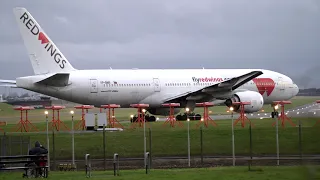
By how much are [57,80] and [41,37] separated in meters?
3.68

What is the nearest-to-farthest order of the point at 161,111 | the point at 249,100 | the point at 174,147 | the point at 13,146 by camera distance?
the point at 13,146 < the point at 174,147 < the point at 249,100 < the point at 161,111

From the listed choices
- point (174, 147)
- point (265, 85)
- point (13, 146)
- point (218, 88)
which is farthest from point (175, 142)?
point (265, 85)

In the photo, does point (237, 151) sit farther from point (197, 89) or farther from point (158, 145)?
point (197, 89)

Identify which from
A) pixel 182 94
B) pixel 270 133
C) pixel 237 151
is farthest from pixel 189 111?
pixel 237 151

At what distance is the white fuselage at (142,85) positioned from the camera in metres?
47.3

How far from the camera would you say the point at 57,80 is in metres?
45.9

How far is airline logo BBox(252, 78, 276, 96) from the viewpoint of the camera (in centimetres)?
5469

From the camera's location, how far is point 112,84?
48875mm

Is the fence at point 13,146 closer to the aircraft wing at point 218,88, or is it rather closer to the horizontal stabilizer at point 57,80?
the horizontal stabilizer at point 57,80

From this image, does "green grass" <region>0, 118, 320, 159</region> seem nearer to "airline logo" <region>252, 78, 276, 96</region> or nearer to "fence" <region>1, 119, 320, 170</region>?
"fence" <region>1, 119, 320, 170</region>

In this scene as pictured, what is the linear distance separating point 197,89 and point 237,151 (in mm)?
22868

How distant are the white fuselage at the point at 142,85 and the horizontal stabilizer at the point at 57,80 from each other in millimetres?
387

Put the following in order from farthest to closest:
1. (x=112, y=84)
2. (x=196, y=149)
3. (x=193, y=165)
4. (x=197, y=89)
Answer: (x=197, y=89), (x=112, y=84), (x=196, y=149), (x=193, y=165)

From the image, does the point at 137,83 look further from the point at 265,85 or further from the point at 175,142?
the point at 175,142
